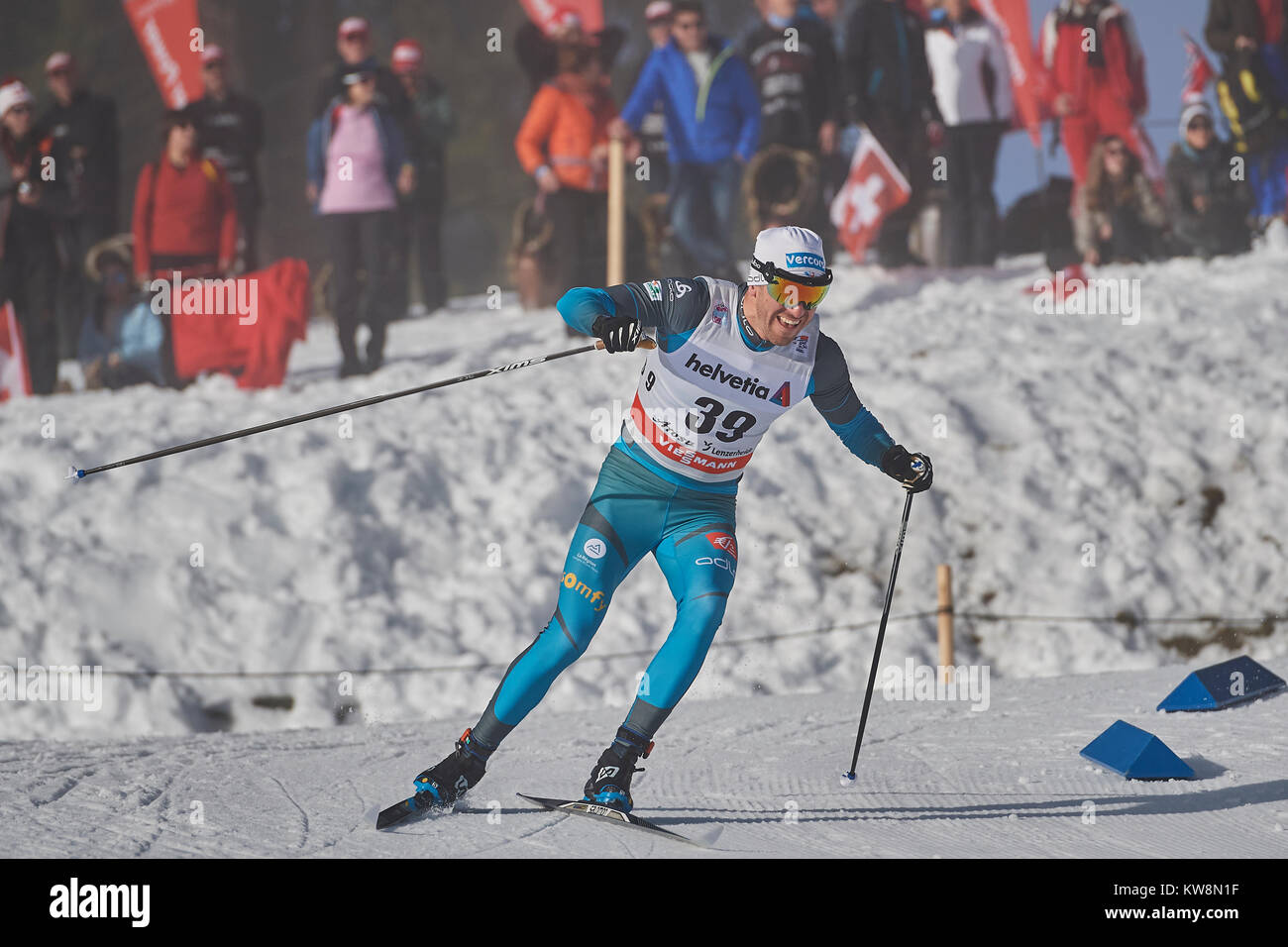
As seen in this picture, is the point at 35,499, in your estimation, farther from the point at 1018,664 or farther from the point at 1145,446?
the point at 1145,446

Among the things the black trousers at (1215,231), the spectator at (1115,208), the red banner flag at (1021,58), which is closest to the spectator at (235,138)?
the red banner flag at (1021,58)

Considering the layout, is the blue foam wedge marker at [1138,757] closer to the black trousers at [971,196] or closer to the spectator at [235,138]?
the black trousers at [971,196]

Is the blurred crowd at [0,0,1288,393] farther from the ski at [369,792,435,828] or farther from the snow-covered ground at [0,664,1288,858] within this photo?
the ski at [369,792,435,828]

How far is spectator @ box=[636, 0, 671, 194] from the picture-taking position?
12305mm

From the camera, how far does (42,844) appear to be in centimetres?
423

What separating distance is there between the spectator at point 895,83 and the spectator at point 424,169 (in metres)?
3.89

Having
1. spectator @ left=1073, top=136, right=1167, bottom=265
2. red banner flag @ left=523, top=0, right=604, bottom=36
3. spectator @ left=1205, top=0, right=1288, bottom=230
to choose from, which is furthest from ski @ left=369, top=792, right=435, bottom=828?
spectator @ left=1205, top=0, right=1288, bottom=230

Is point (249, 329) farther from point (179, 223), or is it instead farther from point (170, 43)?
point (170, 43)

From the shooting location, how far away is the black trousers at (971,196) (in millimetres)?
13164

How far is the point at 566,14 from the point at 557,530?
6.01 m

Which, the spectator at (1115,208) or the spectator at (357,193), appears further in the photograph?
the spectator at (1115,208)

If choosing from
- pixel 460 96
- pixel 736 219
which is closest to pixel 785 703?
pixel 736 219

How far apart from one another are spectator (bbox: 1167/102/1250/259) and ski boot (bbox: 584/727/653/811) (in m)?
11.2

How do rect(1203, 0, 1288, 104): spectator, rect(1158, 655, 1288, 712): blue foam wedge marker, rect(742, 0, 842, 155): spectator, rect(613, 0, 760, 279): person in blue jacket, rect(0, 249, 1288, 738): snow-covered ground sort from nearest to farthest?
rect(1158, 655, 1288, 712): blue foam wedge marker < rect(0, 249, 1288, 738): snow-covered ground < rect(613, 0, 760, 279): person in blue jacket < rect(742, 0, 842, 155): spectator < rect(1203, 0, 1288, 104): spectator
